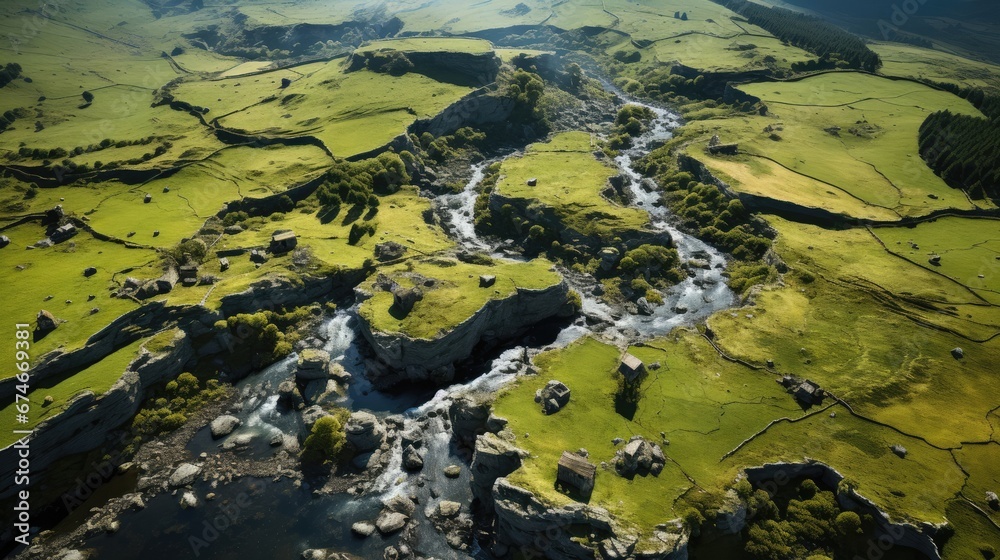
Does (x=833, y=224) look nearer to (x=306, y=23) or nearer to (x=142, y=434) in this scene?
(x=142, y=434)

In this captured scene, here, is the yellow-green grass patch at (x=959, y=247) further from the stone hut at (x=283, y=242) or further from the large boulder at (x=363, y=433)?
the stone hut at (x=283, y=242)

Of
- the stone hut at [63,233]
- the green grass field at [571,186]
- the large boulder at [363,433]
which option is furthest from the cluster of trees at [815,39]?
the stone hut at [63,233]

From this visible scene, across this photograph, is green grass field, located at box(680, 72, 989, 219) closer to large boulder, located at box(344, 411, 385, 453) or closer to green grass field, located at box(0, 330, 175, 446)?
large boulder, located at box(344, 411, 385, 453)

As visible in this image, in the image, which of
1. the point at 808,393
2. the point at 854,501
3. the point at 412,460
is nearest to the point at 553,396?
the point at 412,460

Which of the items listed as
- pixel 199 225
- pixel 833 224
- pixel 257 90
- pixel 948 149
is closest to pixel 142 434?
pixel 199 225

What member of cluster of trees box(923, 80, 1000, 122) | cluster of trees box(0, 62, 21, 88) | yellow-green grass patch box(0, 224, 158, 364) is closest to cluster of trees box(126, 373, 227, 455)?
yellow-green grass patch box(0, 224, 158, 364)

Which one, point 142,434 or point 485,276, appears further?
point 485,276
